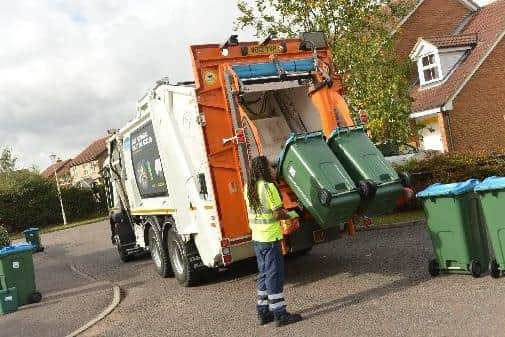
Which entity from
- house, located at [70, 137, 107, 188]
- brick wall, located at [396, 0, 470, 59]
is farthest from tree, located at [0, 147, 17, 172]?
brick wall, located at [396, 0, 470, 59]

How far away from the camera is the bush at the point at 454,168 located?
11.5 m

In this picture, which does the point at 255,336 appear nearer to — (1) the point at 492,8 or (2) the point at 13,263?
(2) the point at 13,263

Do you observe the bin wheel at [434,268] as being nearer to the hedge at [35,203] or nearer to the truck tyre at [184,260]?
the truck tyre at [184,260]

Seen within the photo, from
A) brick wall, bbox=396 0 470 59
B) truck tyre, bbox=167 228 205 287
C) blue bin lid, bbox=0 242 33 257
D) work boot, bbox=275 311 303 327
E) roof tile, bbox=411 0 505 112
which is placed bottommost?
work boot, bbox=275 311 303 327

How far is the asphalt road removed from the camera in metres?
5.59

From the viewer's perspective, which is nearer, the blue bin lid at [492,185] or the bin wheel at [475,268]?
the blue bin lid at [492,185]

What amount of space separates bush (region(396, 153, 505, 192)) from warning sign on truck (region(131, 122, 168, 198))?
520cm

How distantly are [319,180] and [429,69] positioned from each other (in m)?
18.4

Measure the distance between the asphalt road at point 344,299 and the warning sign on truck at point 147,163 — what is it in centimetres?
152

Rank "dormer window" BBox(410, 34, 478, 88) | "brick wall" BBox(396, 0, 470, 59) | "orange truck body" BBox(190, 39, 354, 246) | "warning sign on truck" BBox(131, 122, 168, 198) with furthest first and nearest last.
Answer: "brick wall" BBox(396, 0, 470, 59) → "dormer window" BBox(410, 34, 478, 88) → "warning sign on truck" BBox(131, 122, 168, 198) → "orange truck body" BBox(190, 39, 354, 246)

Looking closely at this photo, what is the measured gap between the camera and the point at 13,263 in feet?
31.6

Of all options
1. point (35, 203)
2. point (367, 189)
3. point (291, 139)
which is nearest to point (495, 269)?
point (367, 189)

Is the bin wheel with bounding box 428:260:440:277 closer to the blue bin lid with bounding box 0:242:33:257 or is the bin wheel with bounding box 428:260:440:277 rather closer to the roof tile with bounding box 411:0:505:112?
the blue bin lid with bounding box 0:242:33:257

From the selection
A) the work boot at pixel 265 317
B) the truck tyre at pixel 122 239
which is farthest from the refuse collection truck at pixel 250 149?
the truck tyre at pixel 122 239
